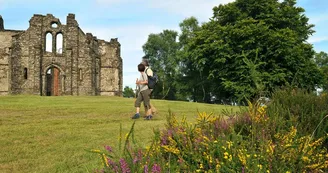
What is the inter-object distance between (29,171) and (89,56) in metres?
40.3

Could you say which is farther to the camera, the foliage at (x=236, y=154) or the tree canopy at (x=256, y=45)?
the tree canopy at (x=256, y=45)

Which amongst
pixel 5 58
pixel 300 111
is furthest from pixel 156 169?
pixel 5 58

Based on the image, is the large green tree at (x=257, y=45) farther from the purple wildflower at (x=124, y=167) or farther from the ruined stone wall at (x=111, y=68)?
the purple wildflower at (x=124, y=167)

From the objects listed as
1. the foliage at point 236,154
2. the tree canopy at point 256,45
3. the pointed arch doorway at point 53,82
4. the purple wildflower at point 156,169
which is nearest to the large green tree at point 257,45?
the tree canopy at point 256,45

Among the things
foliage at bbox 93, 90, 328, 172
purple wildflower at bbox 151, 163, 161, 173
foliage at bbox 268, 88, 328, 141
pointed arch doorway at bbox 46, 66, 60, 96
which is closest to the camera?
purple wildflower at bbox 151, 163, 161, 173

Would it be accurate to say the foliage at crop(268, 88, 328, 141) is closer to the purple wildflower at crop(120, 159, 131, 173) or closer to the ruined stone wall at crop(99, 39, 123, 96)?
the purple wildflower at crop(120, 159, 131, 173)

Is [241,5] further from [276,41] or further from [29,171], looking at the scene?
[29,171]

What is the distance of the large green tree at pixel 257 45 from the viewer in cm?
3052

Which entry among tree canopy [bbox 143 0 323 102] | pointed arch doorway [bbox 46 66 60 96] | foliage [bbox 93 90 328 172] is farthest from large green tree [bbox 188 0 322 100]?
foliage [bbox 93 90 328 172]

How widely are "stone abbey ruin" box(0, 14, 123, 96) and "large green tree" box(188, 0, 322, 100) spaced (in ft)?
52.8

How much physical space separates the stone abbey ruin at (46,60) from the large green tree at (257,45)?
16.1 metres

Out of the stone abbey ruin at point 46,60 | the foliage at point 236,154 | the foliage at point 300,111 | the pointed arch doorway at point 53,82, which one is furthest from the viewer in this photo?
the pointed arch doorway at point 53,82

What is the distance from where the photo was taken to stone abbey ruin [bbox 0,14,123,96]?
137 feet

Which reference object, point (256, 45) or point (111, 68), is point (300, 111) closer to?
point (256, 45)
